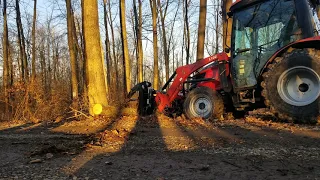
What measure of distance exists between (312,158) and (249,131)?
232 cm

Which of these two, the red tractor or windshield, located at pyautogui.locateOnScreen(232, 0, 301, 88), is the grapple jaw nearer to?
the red tractor

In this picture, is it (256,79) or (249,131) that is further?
(256,79)

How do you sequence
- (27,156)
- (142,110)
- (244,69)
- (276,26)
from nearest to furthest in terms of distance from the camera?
(27,156) → (276,26) → (244,69) → (142,110)

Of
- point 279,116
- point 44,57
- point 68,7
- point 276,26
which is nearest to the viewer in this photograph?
point 279,116

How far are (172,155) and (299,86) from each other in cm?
406

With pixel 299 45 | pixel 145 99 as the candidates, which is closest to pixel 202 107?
pixel 145 99

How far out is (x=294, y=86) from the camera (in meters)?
7.05

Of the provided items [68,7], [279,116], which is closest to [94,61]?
[279,116]

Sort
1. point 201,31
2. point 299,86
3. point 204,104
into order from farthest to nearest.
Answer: point 201,31 → point 204,104 → point 299,86

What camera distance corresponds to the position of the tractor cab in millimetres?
7375

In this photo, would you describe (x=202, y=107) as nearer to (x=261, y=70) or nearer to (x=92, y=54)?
(x=261, y=70)

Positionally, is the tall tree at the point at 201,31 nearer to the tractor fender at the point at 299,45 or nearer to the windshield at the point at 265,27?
the windshield at the point at 265,27

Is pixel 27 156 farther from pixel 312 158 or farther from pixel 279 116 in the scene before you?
pixel 279 116

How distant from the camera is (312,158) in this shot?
3.88 meters
